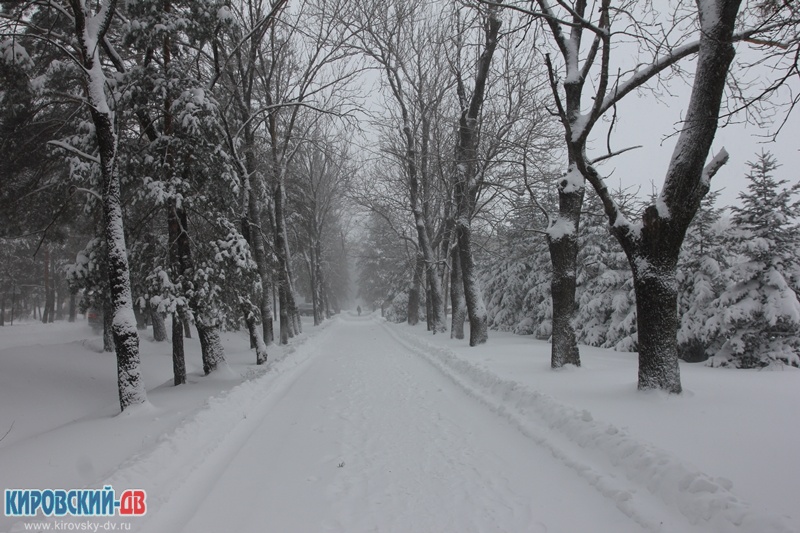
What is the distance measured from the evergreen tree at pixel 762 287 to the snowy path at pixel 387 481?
6975 mm

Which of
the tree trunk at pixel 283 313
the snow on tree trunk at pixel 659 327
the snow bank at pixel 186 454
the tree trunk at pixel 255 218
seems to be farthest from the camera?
the tree trunk at pixel 283 313

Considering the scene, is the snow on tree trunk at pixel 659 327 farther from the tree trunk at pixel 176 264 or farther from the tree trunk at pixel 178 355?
the tree trunk at pixel 178 355

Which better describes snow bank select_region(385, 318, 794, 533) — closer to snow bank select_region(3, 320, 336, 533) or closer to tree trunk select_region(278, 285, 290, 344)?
snow bank select_region(3, 320, 336, 533)

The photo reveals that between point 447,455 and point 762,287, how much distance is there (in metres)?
9.29

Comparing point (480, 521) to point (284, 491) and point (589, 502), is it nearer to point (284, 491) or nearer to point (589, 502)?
point (589, 502)

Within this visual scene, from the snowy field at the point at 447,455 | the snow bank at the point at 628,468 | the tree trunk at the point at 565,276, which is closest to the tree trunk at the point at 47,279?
the snowy field at the point at 447,455

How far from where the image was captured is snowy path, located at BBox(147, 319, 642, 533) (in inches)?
142

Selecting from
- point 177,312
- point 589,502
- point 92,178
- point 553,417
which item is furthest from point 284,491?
point 92,178

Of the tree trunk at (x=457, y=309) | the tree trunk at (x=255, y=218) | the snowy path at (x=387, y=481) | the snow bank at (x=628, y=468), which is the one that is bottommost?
the snowy path at (x=387, y=481)

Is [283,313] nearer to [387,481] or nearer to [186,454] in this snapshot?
[186,454]

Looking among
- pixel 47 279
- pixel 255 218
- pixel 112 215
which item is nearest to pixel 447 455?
pixel 112 215

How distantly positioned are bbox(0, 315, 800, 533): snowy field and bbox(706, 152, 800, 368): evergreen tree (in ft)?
5.02

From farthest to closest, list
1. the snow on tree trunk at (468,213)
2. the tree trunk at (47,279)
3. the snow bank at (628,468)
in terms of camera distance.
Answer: the tree trunk at (47,279), the snow on tree trunk at (468,213), the snow bank at (628,468)

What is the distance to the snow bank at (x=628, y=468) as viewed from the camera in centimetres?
322
